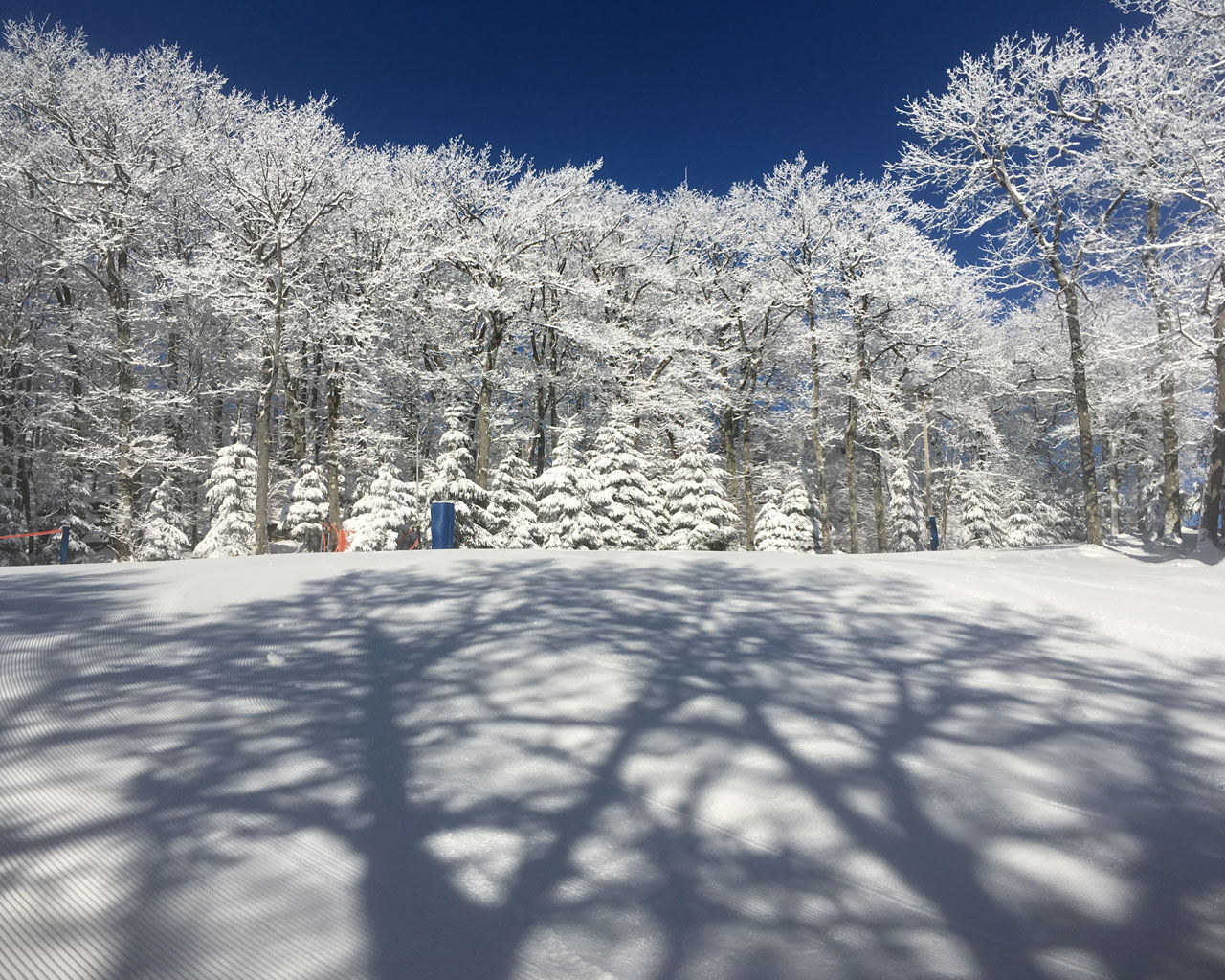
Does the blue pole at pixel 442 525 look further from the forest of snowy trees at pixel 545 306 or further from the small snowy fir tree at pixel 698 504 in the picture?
the small snowy fir tree at pixel 698 504

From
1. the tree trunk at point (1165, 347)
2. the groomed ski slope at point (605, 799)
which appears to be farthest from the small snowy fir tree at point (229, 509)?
the tree trunk at point (1165, 347)

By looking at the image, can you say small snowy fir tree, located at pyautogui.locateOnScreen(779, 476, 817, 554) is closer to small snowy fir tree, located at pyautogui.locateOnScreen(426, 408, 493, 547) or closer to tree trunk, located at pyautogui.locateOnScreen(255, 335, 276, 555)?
small snowy fir tree, located at pyautogui.locateOnScreen(426, 408, 493, 547)

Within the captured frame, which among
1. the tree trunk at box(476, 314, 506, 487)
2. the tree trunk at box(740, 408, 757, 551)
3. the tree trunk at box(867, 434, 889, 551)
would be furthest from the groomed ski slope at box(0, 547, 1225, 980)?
the tree trunk at box(740, 408, 757, 551)

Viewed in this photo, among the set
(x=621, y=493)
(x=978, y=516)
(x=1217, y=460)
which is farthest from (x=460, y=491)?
(x=978, y=516)

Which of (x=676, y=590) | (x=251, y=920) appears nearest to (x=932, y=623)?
(x=676, y=590)

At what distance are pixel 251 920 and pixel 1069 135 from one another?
14809 millimetres

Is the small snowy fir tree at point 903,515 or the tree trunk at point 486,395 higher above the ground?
the tree trunk at point 486,395

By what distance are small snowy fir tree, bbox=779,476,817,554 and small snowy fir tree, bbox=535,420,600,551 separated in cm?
940

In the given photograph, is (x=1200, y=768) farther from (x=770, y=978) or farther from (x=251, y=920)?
(x=251, y=920)

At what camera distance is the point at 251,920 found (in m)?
1.53

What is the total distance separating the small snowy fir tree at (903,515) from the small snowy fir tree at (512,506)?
1800cm

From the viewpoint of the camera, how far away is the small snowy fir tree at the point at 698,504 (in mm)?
19031

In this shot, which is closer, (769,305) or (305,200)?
(305,200)

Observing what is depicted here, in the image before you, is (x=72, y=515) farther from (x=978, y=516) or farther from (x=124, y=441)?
(x=978, y=516)
